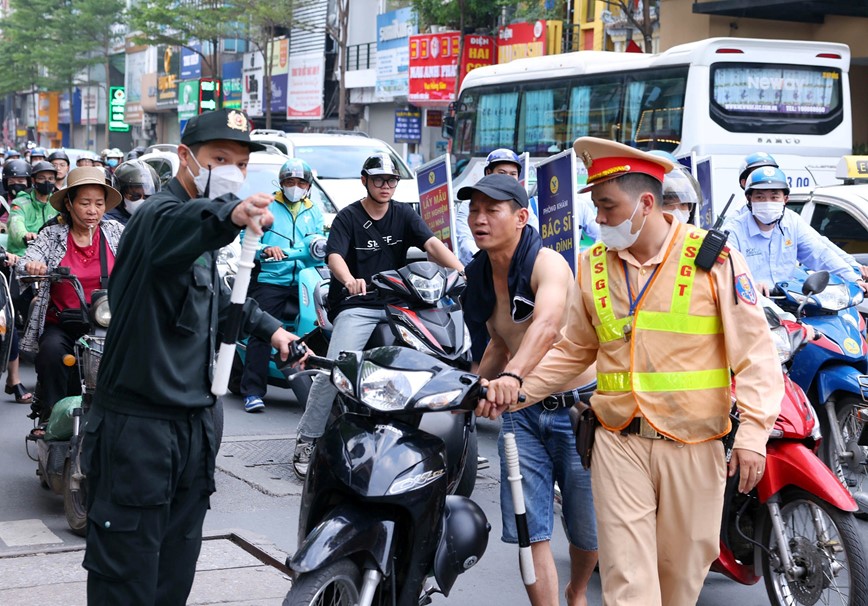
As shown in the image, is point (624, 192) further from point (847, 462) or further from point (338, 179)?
point (338, 179)

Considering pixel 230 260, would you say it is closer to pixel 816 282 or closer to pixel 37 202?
pixel 37 202

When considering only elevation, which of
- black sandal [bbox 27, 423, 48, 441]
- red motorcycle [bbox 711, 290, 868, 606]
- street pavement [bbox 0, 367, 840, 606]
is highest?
red motorcycle [bbox 711, 290, 868, 606]

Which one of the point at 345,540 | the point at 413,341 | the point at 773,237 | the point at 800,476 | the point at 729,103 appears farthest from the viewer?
the point at 729,103

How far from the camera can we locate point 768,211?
724 centimetres

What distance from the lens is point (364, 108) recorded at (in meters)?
Result: 43.8

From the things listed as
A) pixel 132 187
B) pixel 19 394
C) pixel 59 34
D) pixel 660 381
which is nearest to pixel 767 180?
pixel 660 381

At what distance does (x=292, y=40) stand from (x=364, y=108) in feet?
19.0

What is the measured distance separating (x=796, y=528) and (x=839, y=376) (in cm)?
190

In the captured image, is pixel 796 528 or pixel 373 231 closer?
pixel 796 528

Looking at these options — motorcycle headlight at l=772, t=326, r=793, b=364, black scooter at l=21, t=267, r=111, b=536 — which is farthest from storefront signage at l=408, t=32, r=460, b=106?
motorcycle headlight at l=772, t=326, r=793, b=364

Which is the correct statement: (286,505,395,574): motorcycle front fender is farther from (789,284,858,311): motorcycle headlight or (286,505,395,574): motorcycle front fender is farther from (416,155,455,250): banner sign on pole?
(416,155,455,250): banner sign on pole

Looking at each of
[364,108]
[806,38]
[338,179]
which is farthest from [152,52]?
[338,179]

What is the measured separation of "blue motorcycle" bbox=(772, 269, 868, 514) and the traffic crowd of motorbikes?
0.04ft

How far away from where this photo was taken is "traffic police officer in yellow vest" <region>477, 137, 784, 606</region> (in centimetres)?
387
